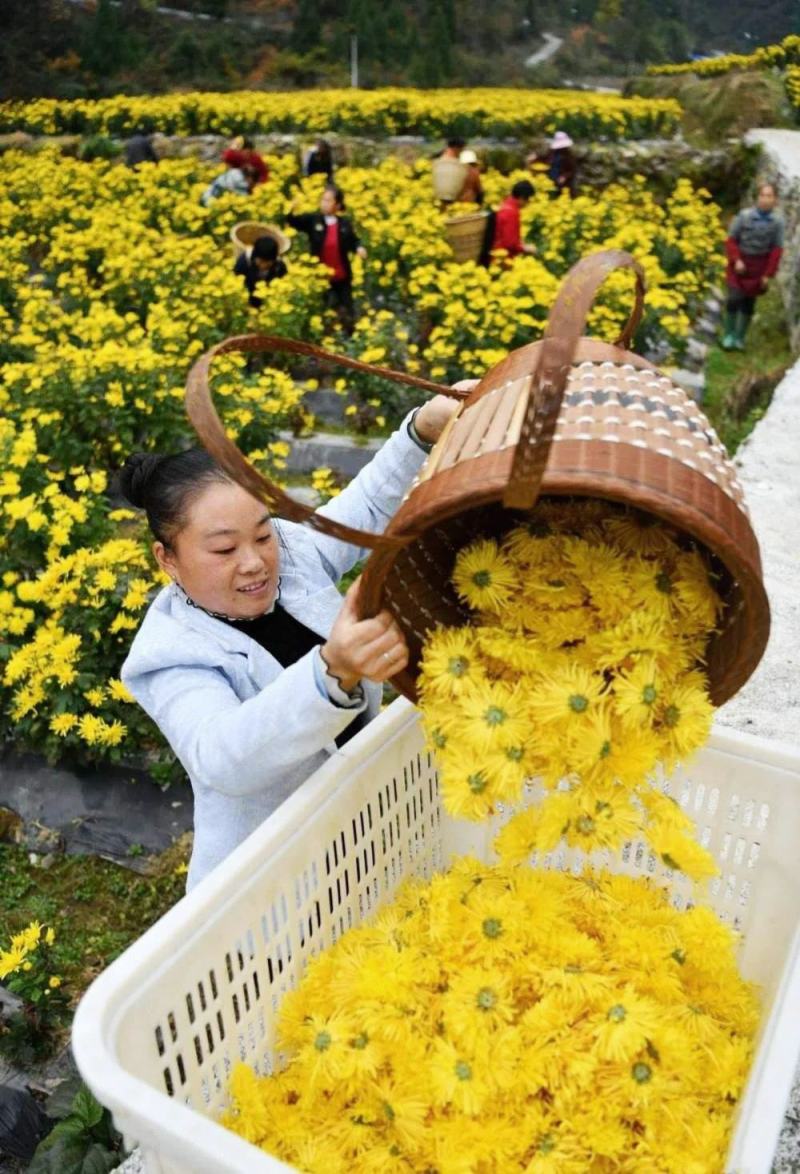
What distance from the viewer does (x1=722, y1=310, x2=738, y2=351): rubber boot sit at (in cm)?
668

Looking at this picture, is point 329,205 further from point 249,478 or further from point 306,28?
point 306,28

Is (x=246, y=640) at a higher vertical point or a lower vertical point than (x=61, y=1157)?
higher

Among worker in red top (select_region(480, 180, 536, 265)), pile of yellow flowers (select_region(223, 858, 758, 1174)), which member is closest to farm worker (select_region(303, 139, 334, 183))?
worker in red top (select_region(480, 180, 536, 265))

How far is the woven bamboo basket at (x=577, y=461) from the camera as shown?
2.98ft

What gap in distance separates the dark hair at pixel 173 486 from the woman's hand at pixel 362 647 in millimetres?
411

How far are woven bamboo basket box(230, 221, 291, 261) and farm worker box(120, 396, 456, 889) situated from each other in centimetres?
456

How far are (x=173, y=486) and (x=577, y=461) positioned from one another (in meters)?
0.77

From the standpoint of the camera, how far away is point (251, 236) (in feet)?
20.0

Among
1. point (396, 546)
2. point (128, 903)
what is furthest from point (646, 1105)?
point (128, 903)

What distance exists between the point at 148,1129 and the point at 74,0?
72.8 ft

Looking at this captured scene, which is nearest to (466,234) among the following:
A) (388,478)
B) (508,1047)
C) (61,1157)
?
(388,478)

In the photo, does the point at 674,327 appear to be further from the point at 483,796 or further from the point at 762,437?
the point at 483,796

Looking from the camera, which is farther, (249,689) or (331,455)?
(331,455)

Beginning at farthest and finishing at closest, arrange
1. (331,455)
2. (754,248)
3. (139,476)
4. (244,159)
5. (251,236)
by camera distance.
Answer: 1. (244,159)
2. (754,248)
3. (251,236)
4. (331,455)
5. (139,476)
